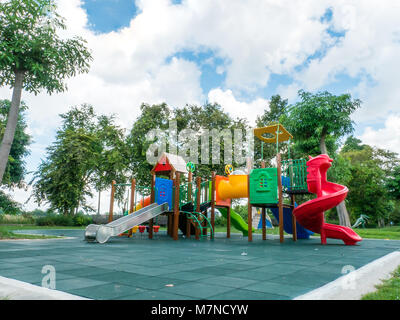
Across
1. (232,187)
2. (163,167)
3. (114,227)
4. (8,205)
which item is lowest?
(114,227)

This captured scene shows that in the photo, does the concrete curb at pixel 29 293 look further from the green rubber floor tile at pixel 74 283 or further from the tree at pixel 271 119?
the tree at pixel 271 119

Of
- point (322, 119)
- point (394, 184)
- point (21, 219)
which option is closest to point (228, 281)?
point (322, 119)

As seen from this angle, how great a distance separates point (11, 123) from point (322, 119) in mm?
18531

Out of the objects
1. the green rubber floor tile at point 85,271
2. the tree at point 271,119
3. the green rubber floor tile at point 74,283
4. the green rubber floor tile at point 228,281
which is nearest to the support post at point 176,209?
the green rubber floor tile at point 85,271

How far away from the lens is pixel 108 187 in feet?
90.8

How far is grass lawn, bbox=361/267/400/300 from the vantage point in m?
3.02

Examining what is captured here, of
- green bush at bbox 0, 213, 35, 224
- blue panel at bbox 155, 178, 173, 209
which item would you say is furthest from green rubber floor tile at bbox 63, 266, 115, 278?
green bush at bbox 0, 213, 35, 224

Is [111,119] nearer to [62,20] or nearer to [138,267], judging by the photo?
[62,20]

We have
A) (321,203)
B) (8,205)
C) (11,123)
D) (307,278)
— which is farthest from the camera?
(8,205)

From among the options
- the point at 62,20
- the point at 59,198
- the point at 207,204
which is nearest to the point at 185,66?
the point at 62,20

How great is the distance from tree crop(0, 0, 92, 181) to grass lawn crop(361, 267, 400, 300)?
12691 millimetres

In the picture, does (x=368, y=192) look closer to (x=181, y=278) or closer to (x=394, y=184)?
(x=394, y=184)

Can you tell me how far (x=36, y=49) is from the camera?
12.6 metres
